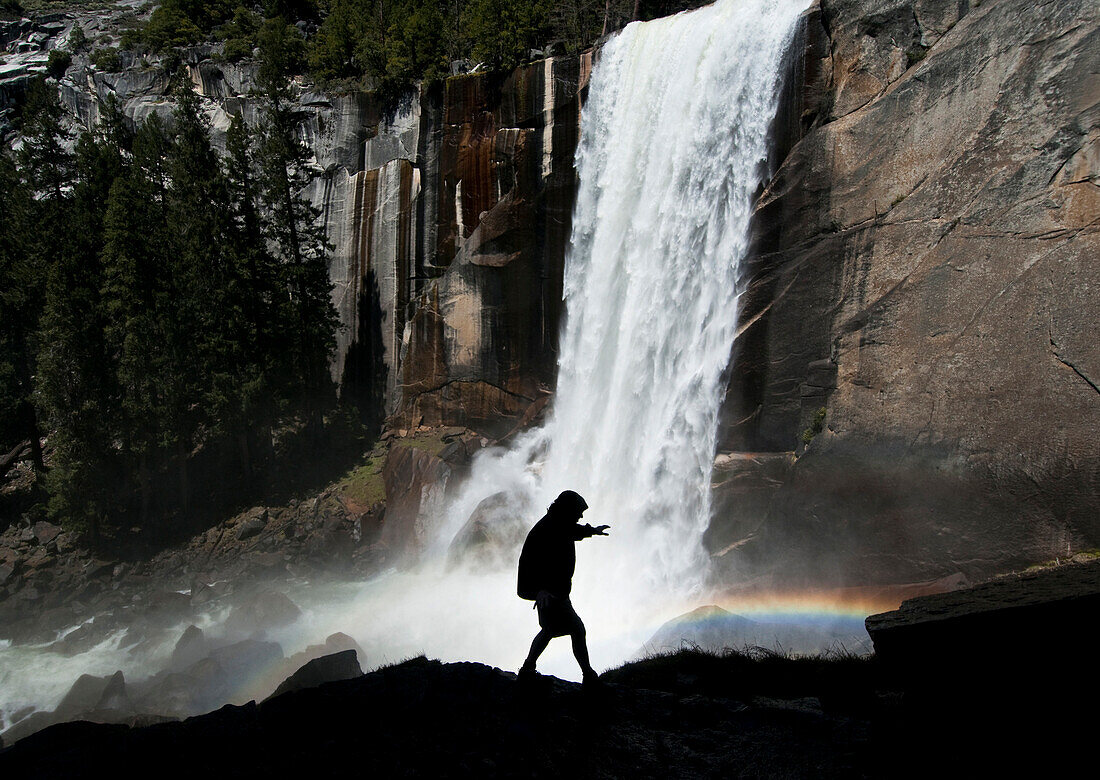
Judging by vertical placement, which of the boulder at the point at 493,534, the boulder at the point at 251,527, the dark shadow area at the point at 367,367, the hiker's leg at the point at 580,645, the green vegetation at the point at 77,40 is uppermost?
the green vegetation at the point at 77,40

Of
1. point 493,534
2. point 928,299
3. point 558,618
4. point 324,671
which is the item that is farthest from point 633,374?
point 558,618

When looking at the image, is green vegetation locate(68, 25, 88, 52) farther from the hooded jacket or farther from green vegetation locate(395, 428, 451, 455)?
the hooded jacket

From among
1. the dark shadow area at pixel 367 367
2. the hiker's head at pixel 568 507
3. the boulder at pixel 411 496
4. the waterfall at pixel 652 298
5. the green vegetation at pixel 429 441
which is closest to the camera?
the hiker's head at pixel 568 507

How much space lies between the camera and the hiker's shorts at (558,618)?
5195 mm

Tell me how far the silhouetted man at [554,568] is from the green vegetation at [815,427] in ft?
30.7

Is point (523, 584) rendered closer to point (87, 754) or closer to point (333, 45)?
point (87, 754)

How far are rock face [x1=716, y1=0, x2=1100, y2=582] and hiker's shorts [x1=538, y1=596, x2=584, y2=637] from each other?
8.18 meters

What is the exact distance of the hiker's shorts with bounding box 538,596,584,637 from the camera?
5.20 metres

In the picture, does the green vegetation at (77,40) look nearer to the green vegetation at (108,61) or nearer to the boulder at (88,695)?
the green vegetation at (108,61)

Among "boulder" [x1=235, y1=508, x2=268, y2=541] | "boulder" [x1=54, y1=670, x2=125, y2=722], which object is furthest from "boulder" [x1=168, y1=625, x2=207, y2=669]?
"boulder" [x1=235, y1=508, x2=268, y2=541]

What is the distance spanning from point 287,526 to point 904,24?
21215 mm

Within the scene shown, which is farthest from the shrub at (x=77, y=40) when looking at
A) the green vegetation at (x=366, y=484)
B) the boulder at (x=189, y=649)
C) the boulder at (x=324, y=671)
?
the boulder at (x=324, y=671)

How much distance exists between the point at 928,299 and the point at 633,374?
25.0ft

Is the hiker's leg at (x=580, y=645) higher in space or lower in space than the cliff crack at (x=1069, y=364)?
lower
